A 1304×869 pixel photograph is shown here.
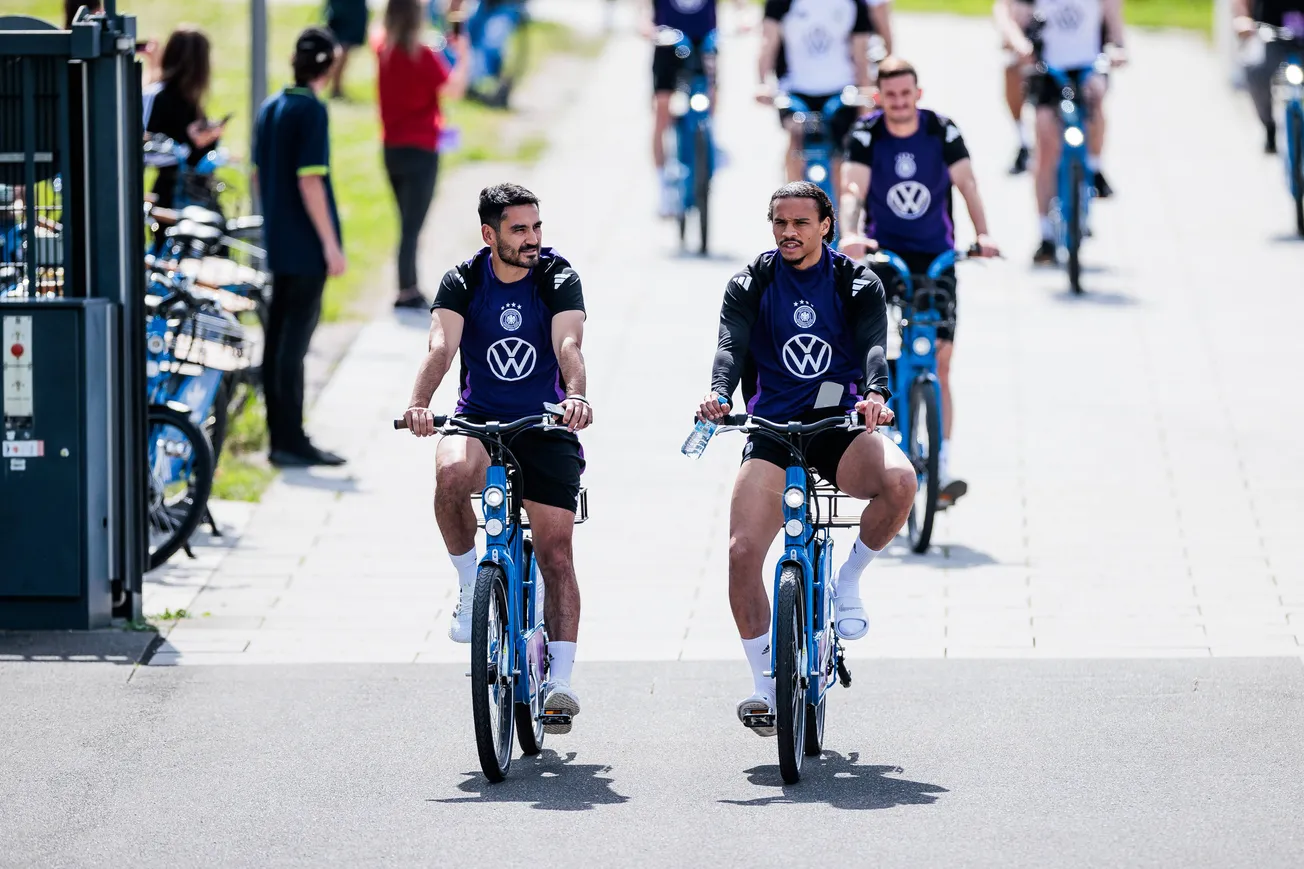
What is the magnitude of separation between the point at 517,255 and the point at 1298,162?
9.91 meters

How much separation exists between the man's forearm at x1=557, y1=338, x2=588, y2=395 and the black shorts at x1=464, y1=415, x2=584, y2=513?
200 mm

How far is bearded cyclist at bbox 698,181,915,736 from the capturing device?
23.7 ft

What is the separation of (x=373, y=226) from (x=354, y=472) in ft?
21.7

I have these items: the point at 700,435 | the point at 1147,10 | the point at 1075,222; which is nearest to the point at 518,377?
the point at 700,435

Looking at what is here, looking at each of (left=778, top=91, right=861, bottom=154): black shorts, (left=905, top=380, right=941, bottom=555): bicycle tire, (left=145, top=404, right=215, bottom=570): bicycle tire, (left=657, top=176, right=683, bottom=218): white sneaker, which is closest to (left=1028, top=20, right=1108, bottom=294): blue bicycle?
(left=778, top=91, right=861, bottom=154): black shorts

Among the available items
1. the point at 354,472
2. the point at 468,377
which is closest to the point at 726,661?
the point at 468,377

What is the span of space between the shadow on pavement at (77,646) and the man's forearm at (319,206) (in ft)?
9.79

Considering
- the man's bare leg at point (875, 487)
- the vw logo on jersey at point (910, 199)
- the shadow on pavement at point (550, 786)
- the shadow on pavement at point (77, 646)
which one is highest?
the vw logo on jersey at point (910, 199)

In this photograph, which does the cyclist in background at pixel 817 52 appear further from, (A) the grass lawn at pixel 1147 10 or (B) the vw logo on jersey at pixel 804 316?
(A) the grass lawn at pixel 1147 10

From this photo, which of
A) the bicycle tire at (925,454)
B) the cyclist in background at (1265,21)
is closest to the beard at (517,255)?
the bicycle tire at (925,454)

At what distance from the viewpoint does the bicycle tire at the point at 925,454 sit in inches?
395

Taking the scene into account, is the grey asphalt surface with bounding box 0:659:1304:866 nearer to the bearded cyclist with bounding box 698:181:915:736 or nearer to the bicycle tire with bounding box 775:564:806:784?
the bicycle tire with bounding box 775:564:806:784

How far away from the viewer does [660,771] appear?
7.29 metres

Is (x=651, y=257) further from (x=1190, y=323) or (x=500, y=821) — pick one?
(x=500, y=821)
